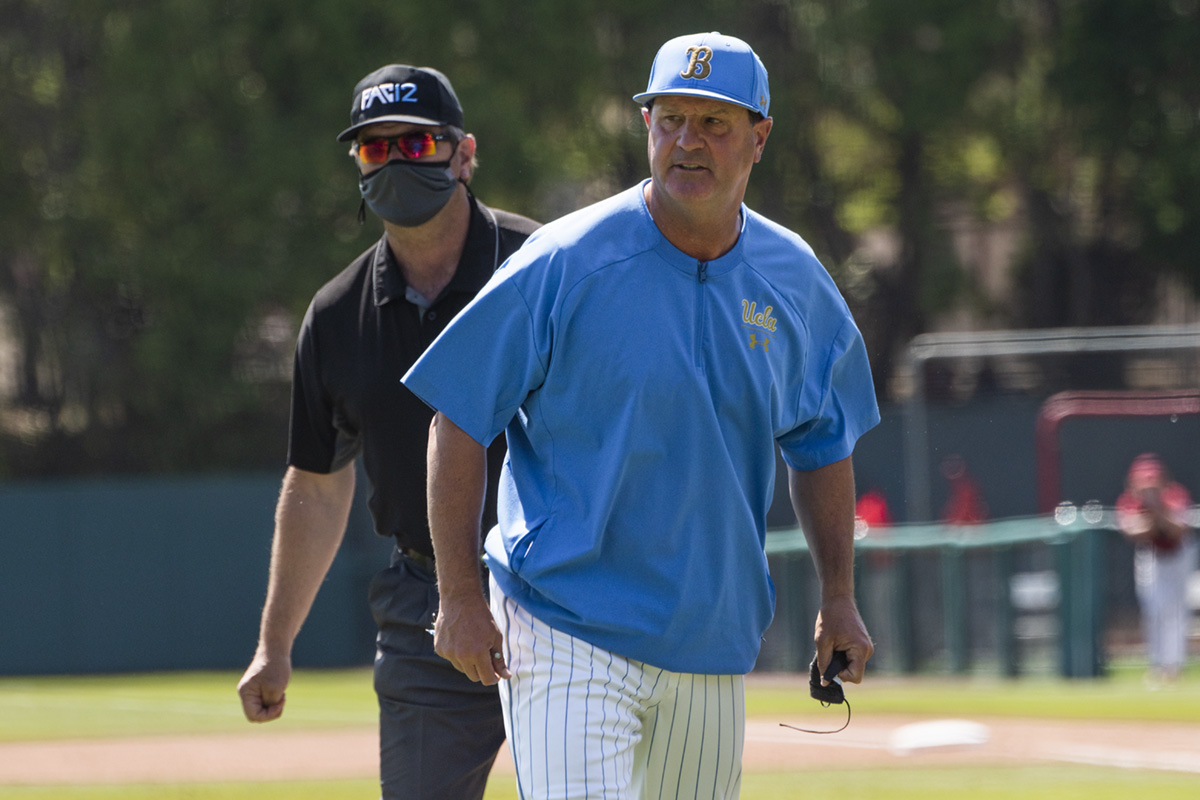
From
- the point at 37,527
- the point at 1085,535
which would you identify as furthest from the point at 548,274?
the point at 37,527

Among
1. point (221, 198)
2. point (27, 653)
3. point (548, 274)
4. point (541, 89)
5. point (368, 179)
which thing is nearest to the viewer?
point (548, 274)

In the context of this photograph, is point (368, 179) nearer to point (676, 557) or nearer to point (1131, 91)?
point (676, 557)

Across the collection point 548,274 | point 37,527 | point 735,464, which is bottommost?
point 37,527

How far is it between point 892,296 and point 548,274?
22993 millimetres

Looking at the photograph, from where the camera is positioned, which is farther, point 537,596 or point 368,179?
point 368,179

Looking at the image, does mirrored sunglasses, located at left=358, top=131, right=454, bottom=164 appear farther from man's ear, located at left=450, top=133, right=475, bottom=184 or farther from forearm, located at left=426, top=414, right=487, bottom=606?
forearm, located at left=426, top=414, right=487, bottom=606

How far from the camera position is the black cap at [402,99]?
4.60m

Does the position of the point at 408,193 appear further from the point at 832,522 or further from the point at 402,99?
the point at 832,522

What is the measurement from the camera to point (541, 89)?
24.9 meters

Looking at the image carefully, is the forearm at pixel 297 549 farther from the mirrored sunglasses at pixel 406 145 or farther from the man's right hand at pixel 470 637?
the man's right hand at pixel 470 637

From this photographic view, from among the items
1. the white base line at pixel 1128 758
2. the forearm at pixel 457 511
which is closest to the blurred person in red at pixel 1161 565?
the white base line at pixel 1128 758

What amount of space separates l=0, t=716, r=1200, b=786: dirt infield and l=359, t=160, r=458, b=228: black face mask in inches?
240

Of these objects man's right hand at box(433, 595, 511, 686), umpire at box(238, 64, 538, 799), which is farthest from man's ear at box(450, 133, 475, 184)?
man's right hand at box(433, 595, 511, 686)

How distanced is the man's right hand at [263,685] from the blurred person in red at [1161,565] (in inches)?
488
